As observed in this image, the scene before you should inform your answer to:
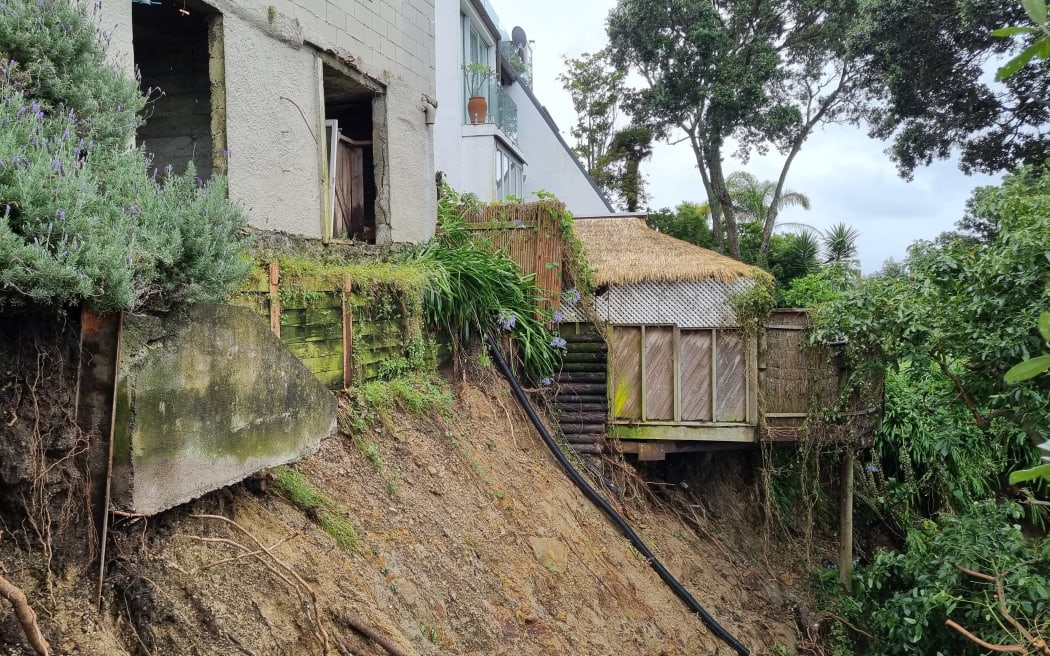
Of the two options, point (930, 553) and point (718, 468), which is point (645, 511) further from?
point (930, 553)

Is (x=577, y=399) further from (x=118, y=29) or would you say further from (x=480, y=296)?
(x=118, y=29)

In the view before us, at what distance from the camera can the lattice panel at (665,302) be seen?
14398mm

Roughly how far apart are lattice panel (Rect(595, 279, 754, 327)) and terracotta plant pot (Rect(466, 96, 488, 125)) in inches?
178

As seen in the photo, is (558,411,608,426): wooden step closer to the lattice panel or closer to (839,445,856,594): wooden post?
(839,445,856,594): wooden post

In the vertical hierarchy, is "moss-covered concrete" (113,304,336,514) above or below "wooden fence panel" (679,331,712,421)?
above

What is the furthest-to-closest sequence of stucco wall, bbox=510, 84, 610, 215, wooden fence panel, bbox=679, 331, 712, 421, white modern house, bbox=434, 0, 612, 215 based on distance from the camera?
stucco wall, bbox=510, 84, 610, 215 → white modern house, bbox=434, 0, 612, 215 → wooden fence panel, bbox=679, 331, 712, 421

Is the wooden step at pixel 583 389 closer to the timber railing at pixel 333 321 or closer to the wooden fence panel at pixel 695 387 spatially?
the wooden fence panel at pixel 695 387

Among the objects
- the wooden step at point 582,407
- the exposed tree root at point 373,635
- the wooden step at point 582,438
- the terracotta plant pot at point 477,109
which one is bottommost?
the wooden step at point 582,438

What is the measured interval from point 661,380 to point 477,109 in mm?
8648

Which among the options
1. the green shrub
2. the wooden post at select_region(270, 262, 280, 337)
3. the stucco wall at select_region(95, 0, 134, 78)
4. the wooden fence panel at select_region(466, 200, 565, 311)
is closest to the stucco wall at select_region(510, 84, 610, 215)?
the wooden fence panel at select_region(466, 200, 565, 311)

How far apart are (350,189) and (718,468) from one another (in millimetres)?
6212

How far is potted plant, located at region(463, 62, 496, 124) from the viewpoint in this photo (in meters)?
15.3

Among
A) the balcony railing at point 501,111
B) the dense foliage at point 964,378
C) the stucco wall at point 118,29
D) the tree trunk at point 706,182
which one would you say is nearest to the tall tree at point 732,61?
the tree trunk at point 706,182

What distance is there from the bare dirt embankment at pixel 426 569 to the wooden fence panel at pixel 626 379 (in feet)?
3.23
